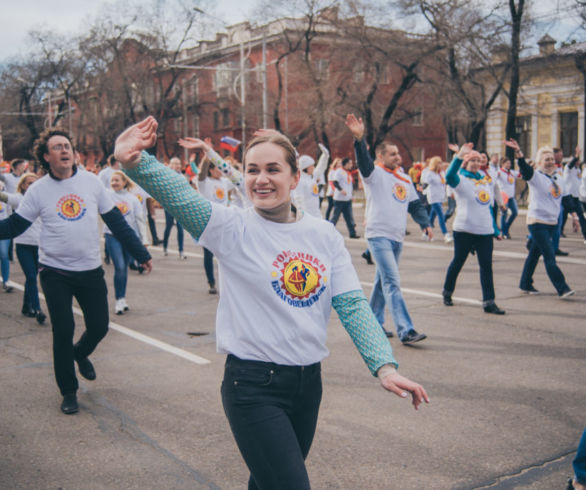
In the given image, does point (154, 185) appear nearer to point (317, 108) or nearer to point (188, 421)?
point (188, 421)

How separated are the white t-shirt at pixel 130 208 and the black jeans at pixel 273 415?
723 centimetres

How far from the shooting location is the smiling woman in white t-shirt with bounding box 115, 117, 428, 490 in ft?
7.69

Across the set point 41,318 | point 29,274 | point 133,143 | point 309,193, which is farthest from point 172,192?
point 309,193

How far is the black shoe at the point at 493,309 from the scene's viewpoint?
7.81 metres

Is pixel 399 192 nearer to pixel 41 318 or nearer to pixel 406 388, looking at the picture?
pixel 41 318

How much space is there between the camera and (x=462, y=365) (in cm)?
579

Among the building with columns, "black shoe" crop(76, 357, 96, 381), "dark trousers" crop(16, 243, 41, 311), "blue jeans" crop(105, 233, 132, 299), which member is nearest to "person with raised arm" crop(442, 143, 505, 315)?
"blue jeans" crop(105, 233, 132, 299)

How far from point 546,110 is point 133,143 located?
117ft

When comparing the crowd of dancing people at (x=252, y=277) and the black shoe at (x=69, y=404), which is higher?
the crowd of dancing people at (x=252, y=277)

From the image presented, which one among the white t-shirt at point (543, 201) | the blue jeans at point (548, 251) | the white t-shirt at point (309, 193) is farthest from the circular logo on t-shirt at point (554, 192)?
the white t-shirt at point (309, 193)

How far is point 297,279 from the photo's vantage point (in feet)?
8.08

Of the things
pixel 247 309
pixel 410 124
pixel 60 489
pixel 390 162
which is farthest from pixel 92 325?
pixel 410 124

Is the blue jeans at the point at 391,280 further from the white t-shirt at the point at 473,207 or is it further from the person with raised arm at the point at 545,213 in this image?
the person with raised arm at the point at 545,213

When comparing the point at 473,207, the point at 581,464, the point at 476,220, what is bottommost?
the point at 581,464
